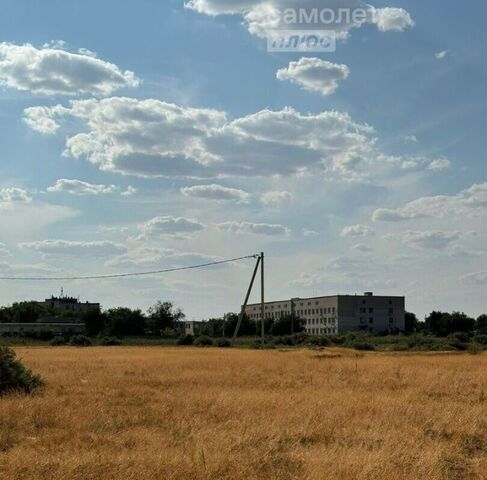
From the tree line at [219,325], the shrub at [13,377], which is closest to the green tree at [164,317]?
the tree line at [219,325]

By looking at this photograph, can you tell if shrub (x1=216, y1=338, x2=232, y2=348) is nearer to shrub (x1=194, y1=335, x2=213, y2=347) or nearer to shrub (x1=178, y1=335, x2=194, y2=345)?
shrub (x1=194, y1=335, x2=213, y2=347)

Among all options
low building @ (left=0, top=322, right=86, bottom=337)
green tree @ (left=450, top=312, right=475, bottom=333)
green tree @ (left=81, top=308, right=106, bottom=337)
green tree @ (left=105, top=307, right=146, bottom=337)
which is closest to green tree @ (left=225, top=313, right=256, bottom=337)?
green tree @ (left=105, top=307, right=146, bottom=337)

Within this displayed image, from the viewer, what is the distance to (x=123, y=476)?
342 inches

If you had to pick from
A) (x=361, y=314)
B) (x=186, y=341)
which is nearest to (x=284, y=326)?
(x=361, y=314)

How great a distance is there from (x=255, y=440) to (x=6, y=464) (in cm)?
391

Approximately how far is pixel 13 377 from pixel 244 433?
418 inches

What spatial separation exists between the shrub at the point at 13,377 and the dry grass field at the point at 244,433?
2.65 feet

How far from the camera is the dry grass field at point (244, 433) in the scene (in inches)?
360

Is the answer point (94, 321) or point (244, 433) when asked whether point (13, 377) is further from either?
point (94, 321)

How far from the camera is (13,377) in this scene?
66.6 feet

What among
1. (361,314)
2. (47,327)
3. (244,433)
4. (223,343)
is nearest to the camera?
(244,433)

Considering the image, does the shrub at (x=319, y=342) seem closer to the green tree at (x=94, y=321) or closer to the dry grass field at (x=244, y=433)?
the dry grass field at (x=244, y=433)

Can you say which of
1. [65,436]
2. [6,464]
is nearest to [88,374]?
[65,436]

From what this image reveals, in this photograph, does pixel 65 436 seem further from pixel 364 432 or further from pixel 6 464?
pixel 364 432
